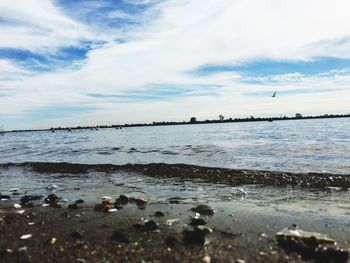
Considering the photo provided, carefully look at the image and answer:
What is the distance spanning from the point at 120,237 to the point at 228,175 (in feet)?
31.2

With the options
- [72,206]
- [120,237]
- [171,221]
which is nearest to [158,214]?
[171,221]

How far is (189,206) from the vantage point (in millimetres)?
10281

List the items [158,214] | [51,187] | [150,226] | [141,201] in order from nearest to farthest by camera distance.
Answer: [150,226]
[158,214]
[141,201]
[51,187]

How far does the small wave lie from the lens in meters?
13.9

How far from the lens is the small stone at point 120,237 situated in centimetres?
724

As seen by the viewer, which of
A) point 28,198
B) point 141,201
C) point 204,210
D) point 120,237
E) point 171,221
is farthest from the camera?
point 28,198

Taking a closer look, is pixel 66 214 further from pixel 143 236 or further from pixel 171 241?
pixel 171 241

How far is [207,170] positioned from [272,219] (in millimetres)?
9356

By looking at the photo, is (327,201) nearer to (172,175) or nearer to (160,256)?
(160,256)

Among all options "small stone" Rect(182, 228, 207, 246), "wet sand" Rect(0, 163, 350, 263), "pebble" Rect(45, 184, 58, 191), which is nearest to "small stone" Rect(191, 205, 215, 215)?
"wet sand" Rect(0, 163, 350, 263)

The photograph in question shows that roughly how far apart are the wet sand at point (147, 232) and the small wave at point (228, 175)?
4352 mm

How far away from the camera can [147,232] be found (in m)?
7.76

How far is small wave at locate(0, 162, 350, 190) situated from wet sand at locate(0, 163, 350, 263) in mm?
4352

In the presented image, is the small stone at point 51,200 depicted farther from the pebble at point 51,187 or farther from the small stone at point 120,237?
the small stone at point 120,237
